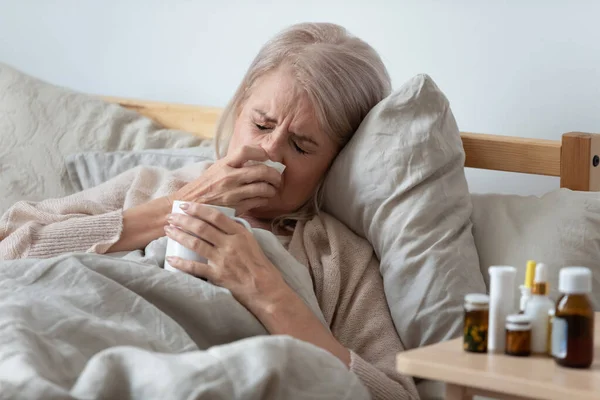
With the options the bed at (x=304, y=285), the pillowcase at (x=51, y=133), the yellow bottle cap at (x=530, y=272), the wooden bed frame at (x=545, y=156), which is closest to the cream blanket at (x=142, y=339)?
the bed at (x=304, y=285)

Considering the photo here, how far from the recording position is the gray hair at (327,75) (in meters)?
1.70

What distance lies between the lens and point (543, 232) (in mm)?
1550

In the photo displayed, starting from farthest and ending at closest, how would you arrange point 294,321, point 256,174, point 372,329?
1. point 256,174
2. point 372,329
3. point 294,321

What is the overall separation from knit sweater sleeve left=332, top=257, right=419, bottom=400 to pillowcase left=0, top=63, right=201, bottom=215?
82 cm

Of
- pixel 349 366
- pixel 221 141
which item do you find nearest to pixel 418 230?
pixel 349 366

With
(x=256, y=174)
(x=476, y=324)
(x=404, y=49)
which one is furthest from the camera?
(x=404, y=49)

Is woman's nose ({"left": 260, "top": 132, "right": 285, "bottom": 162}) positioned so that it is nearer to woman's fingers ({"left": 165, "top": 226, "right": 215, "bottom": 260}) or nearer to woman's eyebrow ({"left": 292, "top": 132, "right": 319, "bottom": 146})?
woman's eyebrow ({"left": 292, "top": 132, "right": 319, "bottom": 146})

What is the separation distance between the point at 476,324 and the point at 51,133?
146 centimetres

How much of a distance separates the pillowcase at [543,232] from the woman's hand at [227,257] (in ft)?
1.22

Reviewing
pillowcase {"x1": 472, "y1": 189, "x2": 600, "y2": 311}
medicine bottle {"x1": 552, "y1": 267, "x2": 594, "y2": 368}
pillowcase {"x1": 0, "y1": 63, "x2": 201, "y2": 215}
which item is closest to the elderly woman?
pillowcase {"x1": 472, "y1": 189, "x2": 600, "y2": 311}

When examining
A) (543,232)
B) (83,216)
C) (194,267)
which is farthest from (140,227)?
(543,232)

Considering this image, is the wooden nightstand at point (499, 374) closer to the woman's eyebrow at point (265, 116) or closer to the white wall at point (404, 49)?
the woman's eyebrow at point (265, 116)

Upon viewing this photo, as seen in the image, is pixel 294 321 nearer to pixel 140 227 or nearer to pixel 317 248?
pixel 317 248

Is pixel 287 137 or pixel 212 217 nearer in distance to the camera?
pixel 212 217
